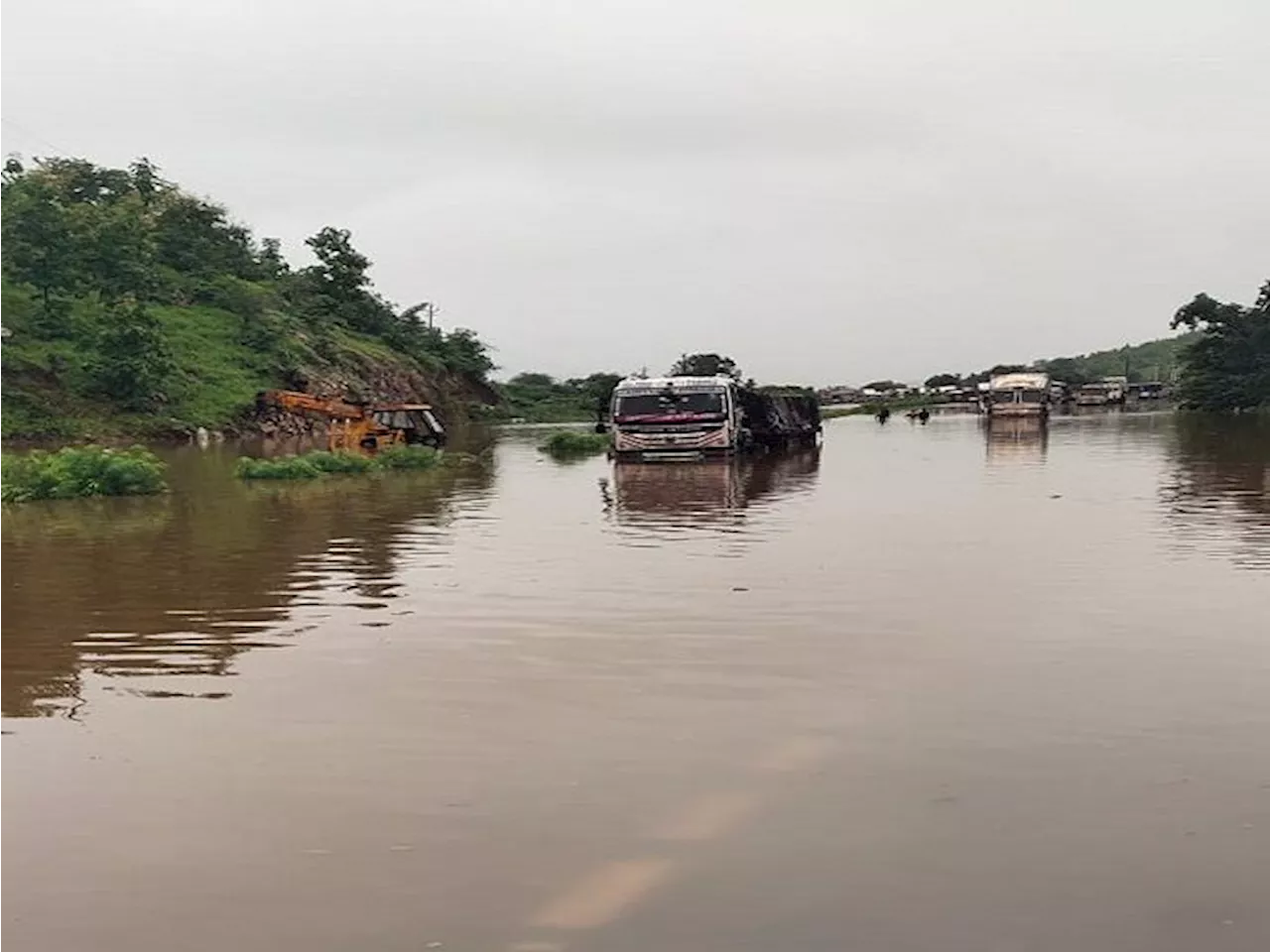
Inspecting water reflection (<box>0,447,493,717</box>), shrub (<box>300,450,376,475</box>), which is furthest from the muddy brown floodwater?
shrub (<box>300,450,376,475</box>)

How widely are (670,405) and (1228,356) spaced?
5951cm

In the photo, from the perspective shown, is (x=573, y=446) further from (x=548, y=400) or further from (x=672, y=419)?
(x=548, y=400)

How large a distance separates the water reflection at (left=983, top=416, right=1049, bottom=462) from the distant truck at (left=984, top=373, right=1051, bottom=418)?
0.42 meters

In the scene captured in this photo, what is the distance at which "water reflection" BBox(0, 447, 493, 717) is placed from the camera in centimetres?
843

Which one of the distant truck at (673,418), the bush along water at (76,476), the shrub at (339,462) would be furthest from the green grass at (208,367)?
the bush along water at (76,476)

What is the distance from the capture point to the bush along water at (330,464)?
25469mm

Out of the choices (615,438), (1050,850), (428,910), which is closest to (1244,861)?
(1050,850)

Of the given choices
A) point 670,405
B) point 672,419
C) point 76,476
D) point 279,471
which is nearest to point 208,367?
point 670,405

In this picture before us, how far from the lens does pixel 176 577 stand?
1223 cm

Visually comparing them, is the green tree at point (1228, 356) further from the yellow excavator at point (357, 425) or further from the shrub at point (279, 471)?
the shrub at point (279, 471)

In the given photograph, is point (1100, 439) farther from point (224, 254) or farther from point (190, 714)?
point (224, 254)

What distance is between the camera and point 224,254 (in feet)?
261

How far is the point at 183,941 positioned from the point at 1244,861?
3900 mm

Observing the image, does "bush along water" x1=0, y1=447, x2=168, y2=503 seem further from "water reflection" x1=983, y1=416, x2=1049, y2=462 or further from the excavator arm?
"water reflection" x1=983, y1=416, x2=1049, y2=462
